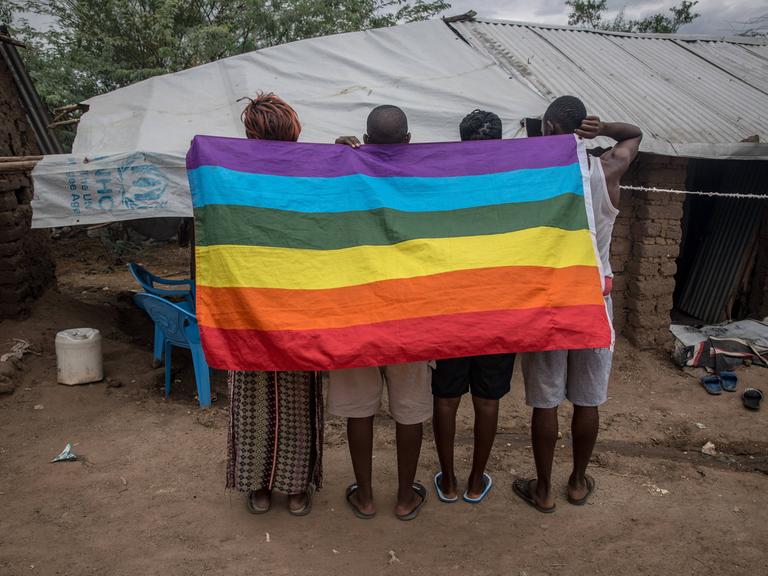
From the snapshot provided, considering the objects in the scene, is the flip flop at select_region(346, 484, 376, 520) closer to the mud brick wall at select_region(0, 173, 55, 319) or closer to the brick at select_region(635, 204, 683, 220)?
the brick at select_region(635, 204, 683, 220)

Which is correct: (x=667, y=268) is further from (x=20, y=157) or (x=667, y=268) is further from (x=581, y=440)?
(x=20, y=157)

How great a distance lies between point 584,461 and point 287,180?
2.01 metres

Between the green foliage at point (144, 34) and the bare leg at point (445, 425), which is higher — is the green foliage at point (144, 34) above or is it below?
above

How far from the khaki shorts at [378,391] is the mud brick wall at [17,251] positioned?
4021 millimetres

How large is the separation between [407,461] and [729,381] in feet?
11.6

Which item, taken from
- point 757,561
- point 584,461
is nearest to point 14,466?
point 584,461

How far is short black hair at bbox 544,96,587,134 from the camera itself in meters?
2.61

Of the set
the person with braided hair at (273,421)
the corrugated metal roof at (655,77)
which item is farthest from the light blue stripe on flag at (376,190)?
the corrugated metal roof at (655,77)

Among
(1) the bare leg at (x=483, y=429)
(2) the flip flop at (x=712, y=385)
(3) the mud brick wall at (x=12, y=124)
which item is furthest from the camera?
(3) the mud brick wall at (x=12, y=124)

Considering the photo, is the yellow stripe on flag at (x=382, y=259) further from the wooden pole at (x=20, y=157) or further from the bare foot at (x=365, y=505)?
the wooden pole at (x=20, y=157)

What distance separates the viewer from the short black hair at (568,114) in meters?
2.61

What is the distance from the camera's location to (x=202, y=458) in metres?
3.43

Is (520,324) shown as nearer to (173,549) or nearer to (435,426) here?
(435,426)

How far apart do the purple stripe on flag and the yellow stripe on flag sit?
33 centimetres
